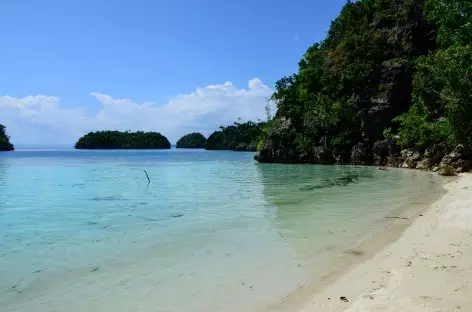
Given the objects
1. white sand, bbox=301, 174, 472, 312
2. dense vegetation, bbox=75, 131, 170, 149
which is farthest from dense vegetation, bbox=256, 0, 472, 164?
dense vegetation, bbox=75, 131, 170, 149

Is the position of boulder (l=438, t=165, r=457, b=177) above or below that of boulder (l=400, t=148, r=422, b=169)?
below

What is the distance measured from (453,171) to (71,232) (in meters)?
25.5

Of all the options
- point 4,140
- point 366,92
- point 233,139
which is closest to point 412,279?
point 366,92

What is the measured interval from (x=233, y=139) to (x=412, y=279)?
426 ft

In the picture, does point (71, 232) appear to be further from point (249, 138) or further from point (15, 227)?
point (249, 138)

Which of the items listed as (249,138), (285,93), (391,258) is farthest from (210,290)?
(249,138)

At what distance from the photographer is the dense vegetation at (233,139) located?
12336cm

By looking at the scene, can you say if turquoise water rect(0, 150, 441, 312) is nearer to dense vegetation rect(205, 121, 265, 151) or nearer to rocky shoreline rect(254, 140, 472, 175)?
rocky shoreline rect(254, 140, 472, 175)

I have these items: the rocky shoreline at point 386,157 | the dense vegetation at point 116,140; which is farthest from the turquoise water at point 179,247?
the dense vegetation at point 116,140

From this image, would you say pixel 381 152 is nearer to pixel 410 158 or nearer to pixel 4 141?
pixel 410 158

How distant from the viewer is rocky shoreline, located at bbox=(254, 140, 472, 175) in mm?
27656

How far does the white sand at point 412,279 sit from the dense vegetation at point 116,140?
16601 centimetres

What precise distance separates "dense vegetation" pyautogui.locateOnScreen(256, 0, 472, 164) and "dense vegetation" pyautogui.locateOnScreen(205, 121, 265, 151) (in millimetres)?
66940

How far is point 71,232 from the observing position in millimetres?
10406
